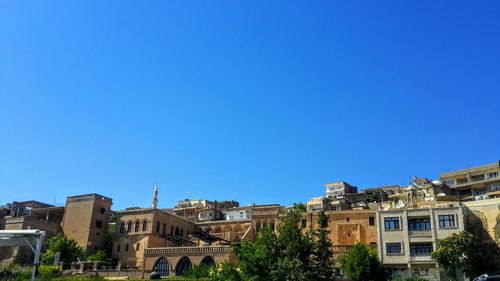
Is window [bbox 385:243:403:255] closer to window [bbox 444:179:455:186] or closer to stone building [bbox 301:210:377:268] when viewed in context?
stone building [bbox 301:210:377:268]

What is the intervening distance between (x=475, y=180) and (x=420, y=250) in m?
40.4

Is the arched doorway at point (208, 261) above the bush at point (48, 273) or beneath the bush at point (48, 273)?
above

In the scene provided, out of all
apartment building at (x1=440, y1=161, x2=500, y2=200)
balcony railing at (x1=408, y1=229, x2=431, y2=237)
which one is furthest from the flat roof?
balcony railing at (x1=408, y1=229, x2=431, y2=237)

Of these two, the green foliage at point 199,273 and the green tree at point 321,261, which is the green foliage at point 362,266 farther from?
the green foliage at point 199,273

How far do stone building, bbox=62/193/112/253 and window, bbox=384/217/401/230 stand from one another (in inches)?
1670

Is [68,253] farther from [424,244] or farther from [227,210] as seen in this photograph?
[424,244]

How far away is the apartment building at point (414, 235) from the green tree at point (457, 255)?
2.43m

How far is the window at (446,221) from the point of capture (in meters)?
49.1

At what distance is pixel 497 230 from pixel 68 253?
52.4m

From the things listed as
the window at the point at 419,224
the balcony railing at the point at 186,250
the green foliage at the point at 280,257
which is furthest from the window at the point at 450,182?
the green foliage at the point at 280,257

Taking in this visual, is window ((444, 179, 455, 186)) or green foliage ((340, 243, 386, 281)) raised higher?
window ((444, 179, 455, 186))

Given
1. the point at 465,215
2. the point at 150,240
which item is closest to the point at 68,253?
the point at 150,240

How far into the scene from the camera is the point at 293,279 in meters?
38.9

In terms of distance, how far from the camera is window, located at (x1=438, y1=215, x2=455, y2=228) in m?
49.1
